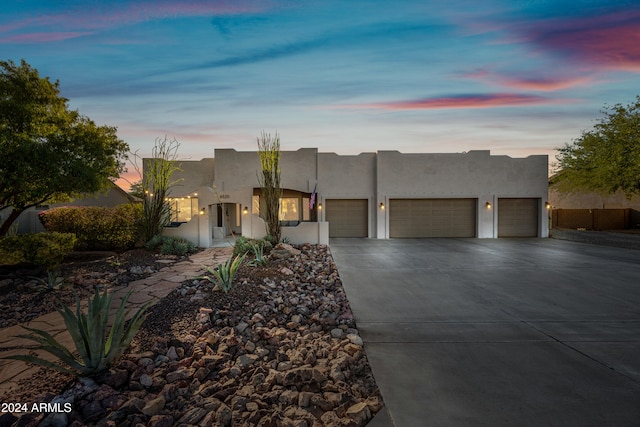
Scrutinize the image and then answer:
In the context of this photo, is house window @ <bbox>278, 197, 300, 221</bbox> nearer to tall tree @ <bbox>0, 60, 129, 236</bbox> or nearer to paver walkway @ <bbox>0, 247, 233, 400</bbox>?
paver walkway @ <bbox>0, 247, 233, 400</bbox>

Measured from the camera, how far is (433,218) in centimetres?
1759

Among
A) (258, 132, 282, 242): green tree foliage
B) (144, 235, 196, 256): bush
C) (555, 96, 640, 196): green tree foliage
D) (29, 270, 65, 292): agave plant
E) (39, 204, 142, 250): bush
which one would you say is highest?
(555, 96, 640, 196): green tree foliage

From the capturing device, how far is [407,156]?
17203 mm

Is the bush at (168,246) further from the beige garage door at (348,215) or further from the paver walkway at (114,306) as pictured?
the beige garage door at (348,215)

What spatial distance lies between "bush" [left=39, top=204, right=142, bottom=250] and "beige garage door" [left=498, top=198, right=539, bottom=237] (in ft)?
57.1

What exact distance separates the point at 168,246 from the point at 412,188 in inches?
482

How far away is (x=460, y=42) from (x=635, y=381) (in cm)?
1027

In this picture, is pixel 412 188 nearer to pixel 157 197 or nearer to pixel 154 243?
pixel 157 197

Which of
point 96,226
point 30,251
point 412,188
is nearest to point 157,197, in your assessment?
point 96,226

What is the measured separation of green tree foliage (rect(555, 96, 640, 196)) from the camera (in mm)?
16969

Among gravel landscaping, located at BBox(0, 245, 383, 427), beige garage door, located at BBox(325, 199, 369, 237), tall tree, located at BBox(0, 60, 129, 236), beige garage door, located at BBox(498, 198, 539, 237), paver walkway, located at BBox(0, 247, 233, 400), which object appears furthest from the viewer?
beige garage door, located at BBox(325, 199, 369, 237)

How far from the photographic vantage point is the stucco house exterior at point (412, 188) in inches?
678

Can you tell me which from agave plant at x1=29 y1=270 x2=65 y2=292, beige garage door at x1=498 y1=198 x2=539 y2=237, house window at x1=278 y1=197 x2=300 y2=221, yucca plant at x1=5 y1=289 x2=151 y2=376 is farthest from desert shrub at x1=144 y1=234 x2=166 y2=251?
beige garage door at x1=498 y1=198 x2=539 y2=237

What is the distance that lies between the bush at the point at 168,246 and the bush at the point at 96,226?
0.90 meters
